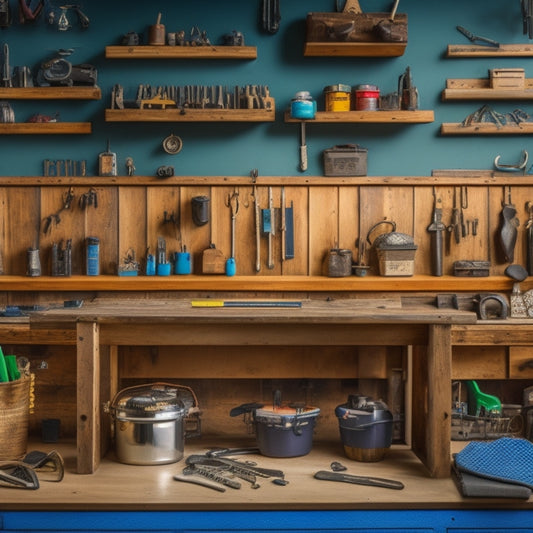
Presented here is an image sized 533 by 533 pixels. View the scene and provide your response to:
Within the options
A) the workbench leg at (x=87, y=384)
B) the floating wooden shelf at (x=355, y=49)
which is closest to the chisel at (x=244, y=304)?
the workbench leg at (x=87, y=384)

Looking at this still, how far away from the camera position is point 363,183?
170 inches

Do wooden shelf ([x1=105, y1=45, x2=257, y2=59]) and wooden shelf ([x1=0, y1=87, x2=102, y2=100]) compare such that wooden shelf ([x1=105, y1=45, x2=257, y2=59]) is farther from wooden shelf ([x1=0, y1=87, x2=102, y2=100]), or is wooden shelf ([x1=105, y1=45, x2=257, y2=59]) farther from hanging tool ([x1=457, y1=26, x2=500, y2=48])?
hanging tool ([x1=457, y1=26, x2=500, y2=48])

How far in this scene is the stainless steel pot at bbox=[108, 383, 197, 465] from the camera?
3240 mm

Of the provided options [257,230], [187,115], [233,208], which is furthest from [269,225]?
[187,115]

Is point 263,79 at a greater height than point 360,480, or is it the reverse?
point 263,79

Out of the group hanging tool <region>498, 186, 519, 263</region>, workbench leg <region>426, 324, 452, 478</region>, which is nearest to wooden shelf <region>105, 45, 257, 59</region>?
hanging tool <region>498, 186, 519, 263</region>

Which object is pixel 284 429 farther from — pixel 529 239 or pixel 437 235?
pixel 529 239

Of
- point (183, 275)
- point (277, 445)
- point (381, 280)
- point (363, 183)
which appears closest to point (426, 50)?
point (363, 183)

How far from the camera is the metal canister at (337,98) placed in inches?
170

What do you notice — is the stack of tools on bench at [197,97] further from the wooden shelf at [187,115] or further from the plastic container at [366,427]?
the plastic container at [366,427]

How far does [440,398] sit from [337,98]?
1938 mm

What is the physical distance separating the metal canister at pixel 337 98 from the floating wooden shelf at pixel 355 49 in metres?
0.20

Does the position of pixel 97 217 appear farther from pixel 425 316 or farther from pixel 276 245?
pixel 425 316

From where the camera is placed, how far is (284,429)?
3387 mm
